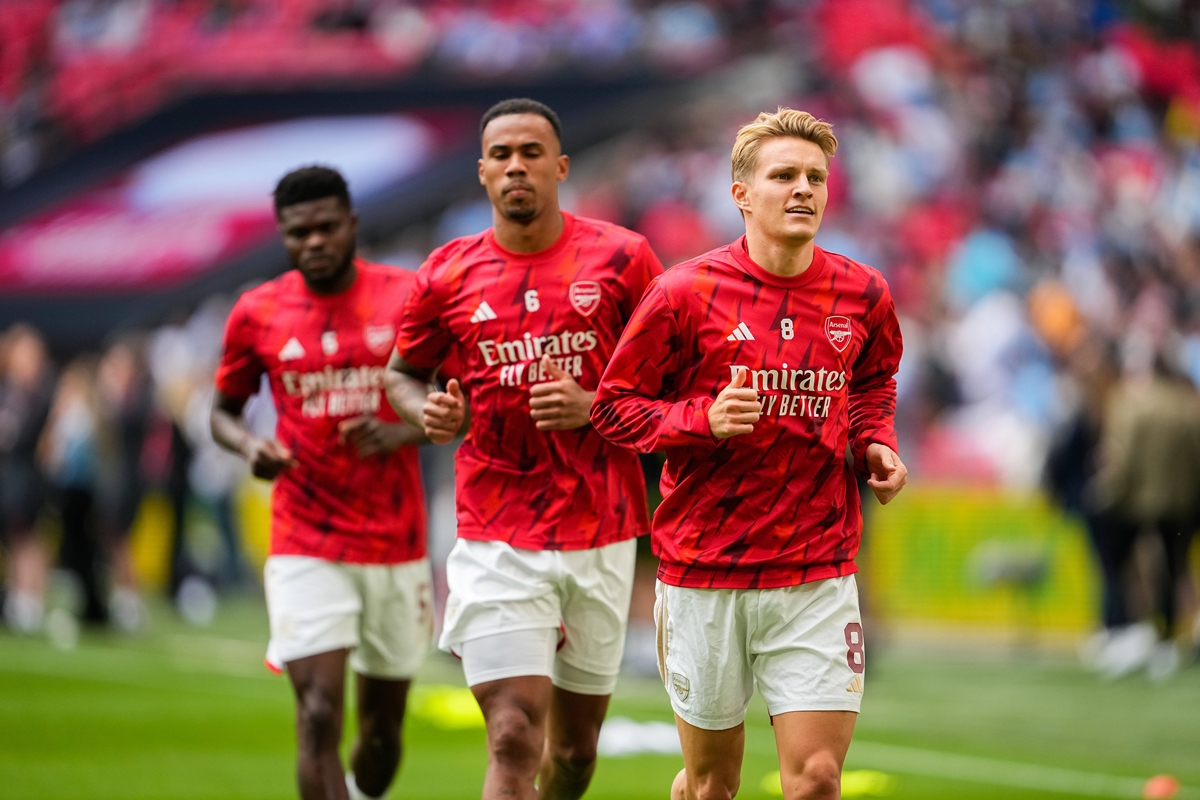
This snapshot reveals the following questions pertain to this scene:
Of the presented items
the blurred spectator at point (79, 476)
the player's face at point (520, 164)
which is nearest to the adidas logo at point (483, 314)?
the player's face at point (520, 164)

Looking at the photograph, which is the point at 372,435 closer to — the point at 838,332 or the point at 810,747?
the point at 838,332

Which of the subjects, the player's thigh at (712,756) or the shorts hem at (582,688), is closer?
the player's thigh at (712,756)

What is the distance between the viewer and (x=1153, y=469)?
523 inches

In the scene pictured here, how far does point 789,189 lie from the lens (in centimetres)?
519

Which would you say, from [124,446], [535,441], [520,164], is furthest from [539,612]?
[124,446]

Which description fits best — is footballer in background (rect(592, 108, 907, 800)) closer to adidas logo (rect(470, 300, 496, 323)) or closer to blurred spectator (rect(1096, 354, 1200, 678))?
adidas logo (rect(470, 300, 496, 323))

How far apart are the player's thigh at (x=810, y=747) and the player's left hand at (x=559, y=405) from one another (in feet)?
4.22

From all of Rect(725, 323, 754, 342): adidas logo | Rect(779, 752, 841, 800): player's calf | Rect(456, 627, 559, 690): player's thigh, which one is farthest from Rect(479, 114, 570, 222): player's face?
Rect(779, 752, 841, 800): player's calf

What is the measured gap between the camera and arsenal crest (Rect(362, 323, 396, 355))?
6.85 meters

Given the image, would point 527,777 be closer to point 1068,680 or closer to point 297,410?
point 297,410

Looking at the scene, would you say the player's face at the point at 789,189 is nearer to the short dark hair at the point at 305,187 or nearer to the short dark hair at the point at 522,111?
the short dark hair at the point at 522,111

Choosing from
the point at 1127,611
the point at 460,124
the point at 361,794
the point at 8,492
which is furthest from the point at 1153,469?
the point at 460,124

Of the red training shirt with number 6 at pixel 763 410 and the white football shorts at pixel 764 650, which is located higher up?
the red training shirt with number 6 at pixel 763 410

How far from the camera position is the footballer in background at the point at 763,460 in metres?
5.17
